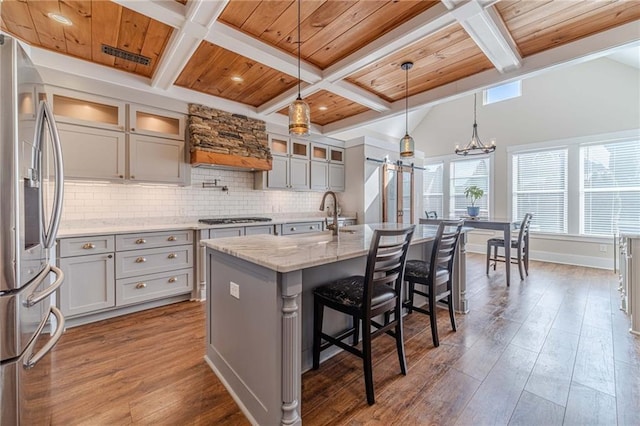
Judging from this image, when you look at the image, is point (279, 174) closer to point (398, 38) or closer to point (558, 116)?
point (398, 38)

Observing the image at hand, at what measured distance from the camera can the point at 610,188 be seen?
516cm

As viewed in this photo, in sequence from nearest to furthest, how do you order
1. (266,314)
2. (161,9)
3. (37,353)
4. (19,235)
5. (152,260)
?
(19,235) < (37,353) < (266,314) < (161,9) < (152,260)

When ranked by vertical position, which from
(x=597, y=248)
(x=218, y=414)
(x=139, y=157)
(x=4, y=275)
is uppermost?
(x=139, y=157)

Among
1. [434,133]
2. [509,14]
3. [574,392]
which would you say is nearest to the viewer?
[574,392]

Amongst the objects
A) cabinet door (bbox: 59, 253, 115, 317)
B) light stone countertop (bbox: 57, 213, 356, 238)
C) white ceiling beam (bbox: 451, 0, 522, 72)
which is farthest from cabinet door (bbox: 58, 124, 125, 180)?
white ceiling beam (bbox: 451, 0, 522, 72)

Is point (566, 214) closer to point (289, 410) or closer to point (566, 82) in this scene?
point (566, 82)

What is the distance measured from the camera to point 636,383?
189 centimetres

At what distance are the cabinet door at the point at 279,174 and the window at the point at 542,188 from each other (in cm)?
505

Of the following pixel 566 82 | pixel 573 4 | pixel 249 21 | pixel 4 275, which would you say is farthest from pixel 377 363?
pixel 566 82

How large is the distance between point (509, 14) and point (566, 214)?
194 inches

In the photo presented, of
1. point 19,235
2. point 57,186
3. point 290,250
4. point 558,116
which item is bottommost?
point 290,250

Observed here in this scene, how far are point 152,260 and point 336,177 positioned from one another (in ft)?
11.7

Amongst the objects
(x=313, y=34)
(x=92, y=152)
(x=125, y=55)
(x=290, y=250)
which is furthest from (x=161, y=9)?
(x=290, y=250)

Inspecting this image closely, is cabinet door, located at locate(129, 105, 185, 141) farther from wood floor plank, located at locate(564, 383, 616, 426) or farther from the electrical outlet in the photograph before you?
wood floor plank, located at locate(564, 383, 616, 426)
